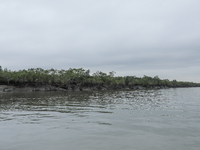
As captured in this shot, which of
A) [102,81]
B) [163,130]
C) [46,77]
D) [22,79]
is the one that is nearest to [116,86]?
[102,81]

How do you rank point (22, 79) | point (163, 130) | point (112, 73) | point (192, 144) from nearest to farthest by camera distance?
point (192, 144) < point (163, 130) < point (22, 79) < point (112, 73)

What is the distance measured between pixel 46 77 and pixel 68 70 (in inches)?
1327

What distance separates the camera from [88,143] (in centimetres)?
958

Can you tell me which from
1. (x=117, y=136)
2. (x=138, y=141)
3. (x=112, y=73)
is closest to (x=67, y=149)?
(x=117, y=136)

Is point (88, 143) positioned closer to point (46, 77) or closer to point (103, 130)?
point (103, 130)

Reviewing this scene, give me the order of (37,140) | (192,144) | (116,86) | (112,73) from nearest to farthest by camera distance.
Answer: (192,144) < (37,140) < (116,86) < (112,73)

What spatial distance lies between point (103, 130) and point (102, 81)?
497 ft

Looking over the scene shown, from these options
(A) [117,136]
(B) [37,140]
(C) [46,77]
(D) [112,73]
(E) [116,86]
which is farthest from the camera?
(D) [112,73]

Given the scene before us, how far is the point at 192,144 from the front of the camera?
30.8ft

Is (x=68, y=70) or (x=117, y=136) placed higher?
(x=68, y=70)

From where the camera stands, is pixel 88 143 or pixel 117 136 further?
pixel 117 136

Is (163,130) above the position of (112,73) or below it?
below

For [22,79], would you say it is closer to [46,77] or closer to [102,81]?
[46,77]

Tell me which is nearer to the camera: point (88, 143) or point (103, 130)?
point (88, 143)
